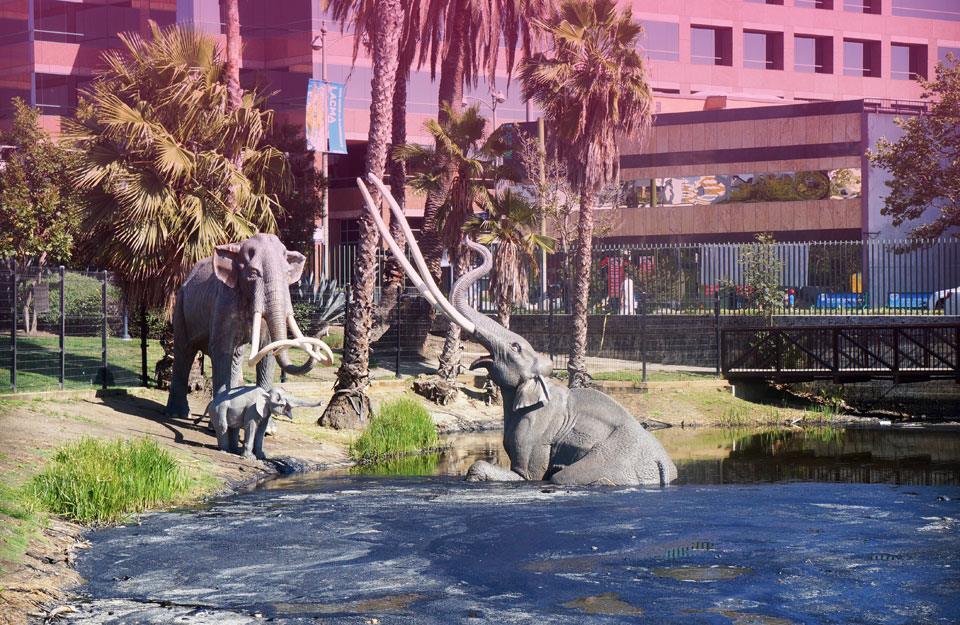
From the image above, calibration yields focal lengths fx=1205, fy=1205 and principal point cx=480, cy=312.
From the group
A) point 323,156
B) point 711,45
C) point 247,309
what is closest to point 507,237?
point 247,309

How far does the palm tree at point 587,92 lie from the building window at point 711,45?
40329 mm

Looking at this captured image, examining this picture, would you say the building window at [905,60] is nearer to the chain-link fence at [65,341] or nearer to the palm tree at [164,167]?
the chain-link fence at [65,341]

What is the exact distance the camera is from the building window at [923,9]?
64750 millimetres

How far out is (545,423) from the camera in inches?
429

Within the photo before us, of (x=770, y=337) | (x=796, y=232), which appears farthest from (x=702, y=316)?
(x=796, y=232)

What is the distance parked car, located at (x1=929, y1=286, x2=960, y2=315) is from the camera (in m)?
29.5

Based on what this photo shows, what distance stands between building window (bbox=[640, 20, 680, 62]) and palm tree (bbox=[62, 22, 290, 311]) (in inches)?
1801

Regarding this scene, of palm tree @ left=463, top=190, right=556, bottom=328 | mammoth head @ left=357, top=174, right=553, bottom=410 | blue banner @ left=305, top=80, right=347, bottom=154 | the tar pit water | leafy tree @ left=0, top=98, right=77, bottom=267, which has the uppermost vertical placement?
blue banner @ left=305, top=80, right=347, bottom=154

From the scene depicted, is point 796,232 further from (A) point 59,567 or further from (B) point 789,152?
(A) point 59,567

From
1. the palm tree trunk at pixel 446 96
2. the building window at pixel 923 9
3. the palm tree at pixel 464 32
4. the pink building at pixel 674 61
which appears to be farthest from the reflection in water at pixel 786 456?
the building window at pixel 923 9

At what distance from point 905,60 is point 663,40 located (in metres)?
14.2

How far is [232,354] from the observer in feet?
46.8

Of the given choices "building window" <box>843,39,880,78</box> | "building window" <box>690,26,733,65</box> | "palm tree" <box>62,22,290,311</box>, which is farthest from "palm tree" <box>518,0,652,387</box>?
"building window" <box>843,39,880,78</box>

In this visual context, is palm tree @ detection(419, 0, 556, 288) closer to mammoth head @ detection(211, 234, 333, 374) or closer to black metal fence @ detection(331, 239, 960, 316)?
black metal fence @ detection(331, 239, 960, 316)
